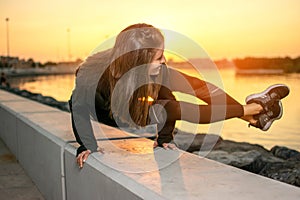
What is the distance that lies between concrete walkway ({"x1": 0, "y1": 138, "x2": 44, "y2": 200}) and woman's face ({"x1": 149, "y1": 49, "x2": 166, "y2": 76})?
1542 mm

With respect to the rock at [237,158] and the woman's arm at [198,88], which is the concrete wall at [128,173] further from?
the rock at [237,158]

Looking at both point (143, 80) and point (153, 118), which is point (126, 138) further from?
point (143, 80)

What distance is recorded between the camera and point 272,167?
16.0ft

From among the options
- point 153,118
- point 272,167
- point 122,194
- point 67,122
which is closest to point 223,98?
point 153,118

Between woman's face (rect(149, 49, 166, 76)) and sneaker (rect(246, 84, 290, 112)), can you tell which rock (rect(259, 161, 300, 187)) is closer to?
sneaker (rect(246, 84, 290, 112))

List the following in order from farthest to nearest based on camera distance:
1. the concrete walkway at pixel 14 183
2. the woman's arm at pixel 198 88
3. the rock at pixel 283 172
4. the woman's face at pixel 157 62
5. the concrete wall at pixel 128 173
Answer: the rock at pixel 283 172
the concrete walkway at pixel 14 183
the woman's arm at pixel 198 88
the woman's face at pixel 157 62
the concrete wall at pixel 128 173

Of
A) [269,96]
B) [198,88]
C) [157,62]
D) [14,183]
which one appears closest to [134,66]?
[157,62]

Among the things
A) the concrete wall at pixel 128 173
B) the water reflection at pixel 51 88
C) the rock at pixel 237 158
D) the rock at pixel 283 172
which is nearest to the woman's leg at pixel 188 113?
the concrete wall at pixel 128 173

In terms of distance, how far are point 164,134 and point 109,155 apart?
0.45 m

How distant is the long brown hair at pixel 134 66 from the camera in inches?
107

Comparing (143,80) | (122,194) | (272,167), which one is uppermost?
(143,80)

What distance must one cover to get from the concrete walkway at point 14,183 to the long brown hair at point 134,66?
4.47 ft

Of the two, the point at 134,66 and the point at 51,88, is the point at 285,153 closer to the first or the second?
the point at 134,66

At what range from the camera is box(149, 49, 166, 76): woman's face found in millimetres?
2789
